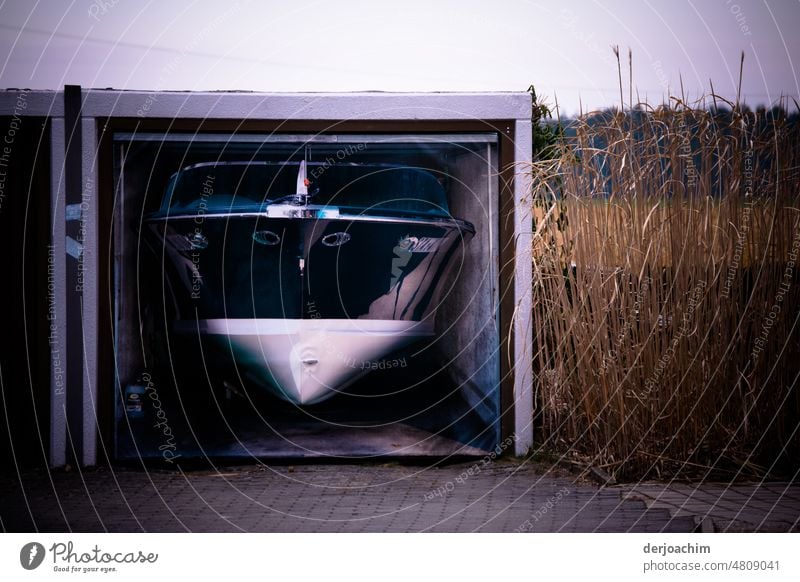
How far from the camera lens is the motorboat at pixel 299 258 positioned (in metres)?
7.94

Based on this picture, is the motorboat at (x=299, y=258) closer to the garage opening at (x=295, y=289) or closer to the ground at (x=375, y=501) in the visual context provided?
the garage opening at (x=295, y=289)

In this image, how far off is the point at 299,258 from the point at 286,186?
1.86ft

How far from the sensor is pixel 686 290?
23.0 feet

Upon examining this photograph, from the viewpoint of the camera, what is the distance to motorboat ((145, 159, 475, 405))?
26.1ft

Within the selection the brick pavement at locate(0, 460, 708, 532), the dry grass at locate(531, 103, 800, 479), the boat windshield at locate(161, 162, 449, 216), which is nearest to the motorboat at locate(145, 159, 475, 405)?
the boat windshield at locate(161, 162, 449, 216)

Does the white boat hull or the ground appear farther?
the white boat hull

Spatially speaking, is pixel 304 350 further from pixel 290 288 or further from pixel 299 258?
pixel 299 258

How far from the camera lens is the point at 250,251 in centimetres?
798

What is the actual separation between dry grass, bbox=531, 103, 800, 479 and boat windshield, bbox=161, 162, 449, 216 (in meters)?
1.29

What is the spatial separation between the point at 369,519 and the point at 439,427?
5.82ft
